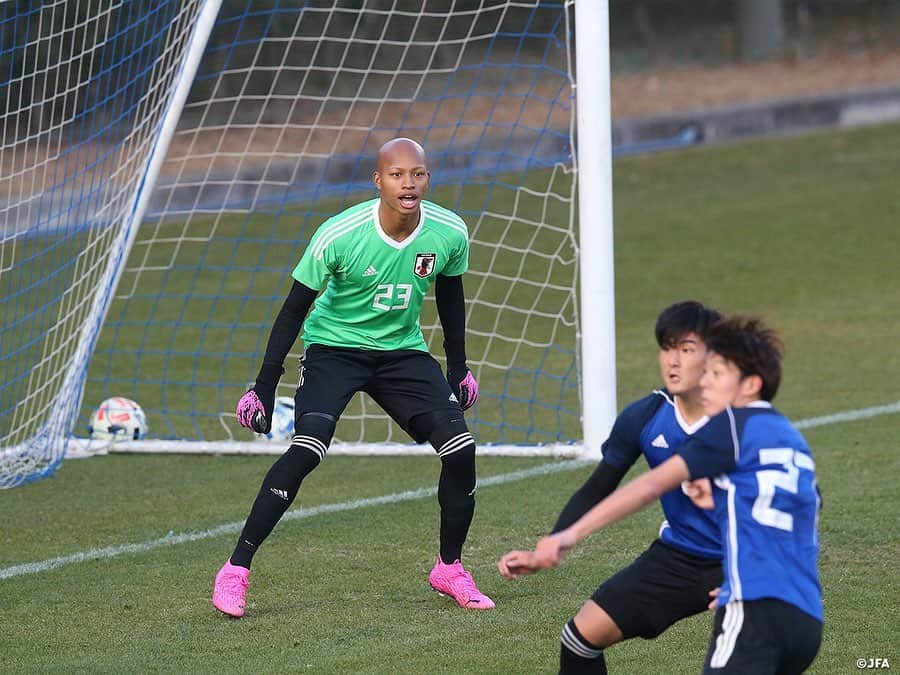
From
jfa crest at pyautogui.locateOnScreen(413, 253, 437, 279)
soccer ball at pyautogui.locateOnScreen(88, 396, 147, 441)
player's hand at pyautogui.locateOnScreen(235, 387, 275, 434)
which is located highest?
jfa crest at pyautogui.locateOnScreen(413, 253, 437, 279)

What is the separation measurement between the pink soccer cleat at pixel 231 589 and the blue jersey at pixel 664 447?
1.83 metres

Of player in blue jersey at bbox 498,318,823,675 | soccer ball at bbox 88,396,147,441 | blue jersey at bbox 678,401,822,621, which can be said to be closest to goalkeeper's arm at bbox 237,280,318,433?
player in blue jersey at bbox 498,318,823,675

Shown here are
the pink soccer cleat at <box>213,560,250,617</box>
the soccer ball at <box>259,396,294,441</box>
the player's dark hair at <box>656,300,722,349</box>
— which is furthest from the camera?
the soccer ball at <box>259,396,294,441</box>

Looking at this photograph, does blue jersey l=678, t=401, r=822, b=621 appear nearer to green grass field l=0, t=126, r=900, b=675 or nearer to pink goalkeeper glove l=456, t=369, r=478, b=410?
green grass field l=0, t=126, r=900, b=675

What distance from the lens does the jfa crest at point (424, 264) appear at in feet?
18.4

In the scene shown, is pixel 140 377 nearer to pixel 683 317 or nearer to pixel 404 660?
pixel 404 660

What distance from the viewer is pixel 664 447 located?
4078mm

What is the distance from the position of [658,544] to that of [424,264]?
1804 mm

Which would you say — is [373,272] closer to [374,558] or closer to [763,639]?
[374,558]

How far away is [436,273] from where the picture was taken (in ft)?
18.7

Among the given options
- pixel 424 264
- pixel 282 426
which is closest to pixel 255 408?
pixel 424 264

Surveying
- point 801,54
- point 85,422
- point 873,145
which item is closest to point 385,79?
point 873,145

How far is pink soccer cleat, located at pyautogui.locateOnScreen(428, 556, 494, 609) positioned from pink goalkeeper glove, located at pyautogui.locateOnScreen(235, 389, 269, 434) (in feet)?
2.82

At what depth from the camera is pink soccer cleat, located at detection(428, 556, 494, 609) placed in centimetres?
552
